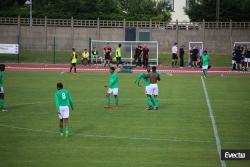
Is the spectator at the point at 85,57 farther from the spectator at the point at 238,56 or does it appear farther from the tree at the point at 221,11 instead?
the tree at the point at 221,11

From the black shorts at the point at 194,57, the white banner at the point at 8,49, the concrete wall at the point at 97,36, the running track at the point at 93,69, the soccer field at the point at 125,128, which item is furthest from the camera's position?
the concrete wall at the point at 97,36

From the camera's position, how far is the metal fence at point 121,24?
70.1m

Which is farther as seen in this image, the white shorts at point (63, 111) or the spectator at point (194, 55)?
the spectator at point (194, 55)

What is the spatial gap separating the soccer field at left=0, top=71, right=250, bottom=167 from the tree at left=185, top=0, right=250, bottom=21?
36176 millimetres

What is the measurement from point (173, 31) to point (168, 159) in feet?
169

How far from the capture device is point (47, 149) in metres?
20.2

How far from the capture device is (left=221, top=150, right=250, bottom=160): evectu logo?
18.5 metres

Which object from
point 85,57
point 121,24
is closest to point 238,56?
point 85,57

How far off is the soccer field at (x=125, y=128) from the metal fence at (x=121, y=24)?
30668 mm

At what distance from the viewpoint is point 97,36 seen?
2763 inches

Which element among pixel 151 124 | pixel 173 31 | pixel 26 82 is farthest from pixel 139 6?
pixel 151 124

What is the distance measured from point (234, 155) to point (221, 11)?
190 feet

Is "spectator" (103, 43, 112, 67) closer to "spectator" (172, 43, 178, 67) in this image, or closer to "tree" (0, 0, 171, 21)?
"spectator" (172, 43, 178, 67)

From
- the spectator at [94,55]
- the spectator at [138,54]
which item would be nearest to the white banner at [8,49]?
the spectator at [94,55]
